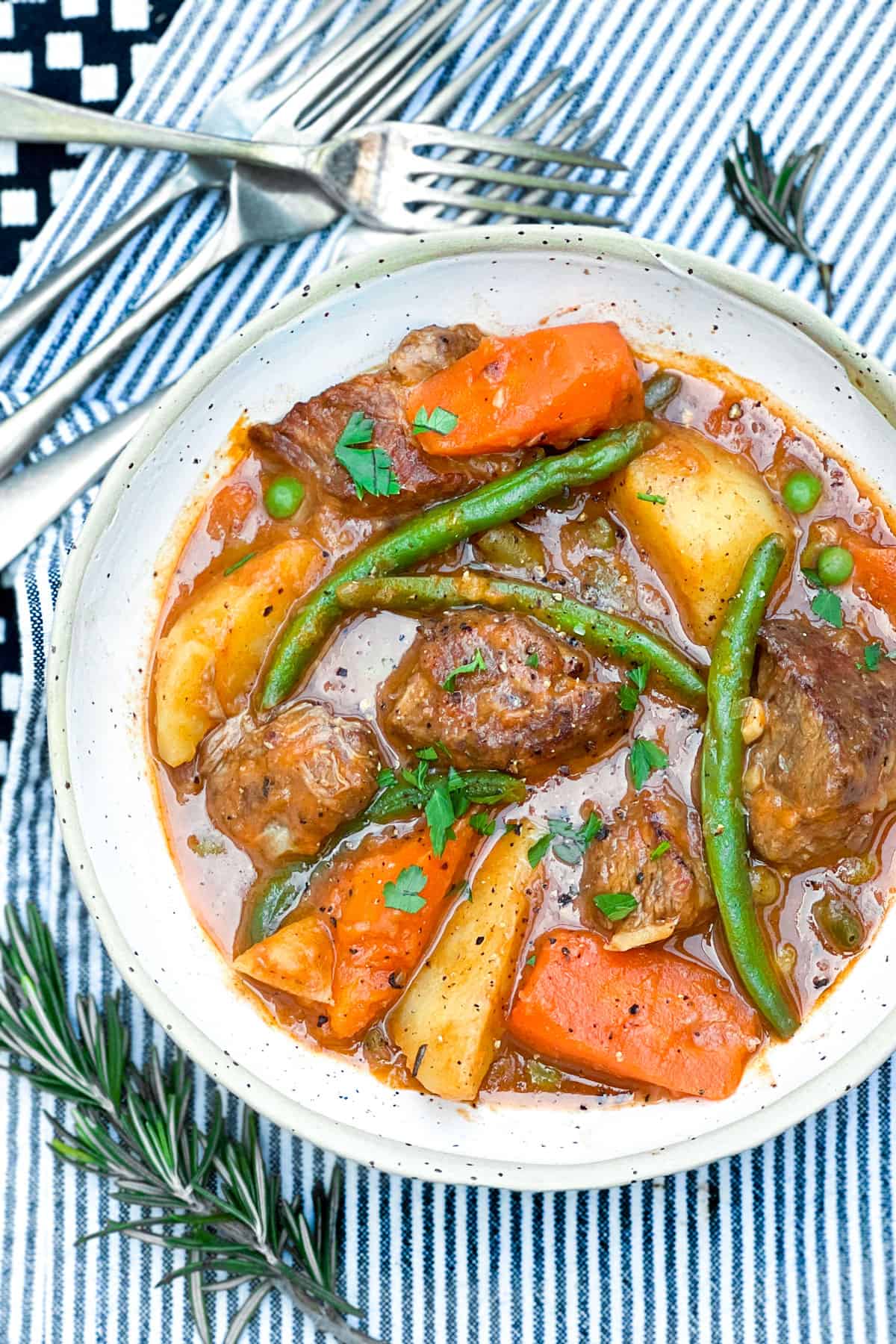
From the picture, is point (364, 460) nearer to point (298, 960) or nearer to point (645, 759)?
point (645, 759)

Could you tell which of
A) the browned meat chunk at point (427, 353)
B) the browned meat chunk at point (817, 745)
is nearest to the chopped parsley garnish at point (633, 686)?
the browned meat chunk at point (817, 745)

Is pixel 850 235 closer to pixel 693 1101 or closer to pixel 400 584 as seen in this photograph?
pixel 400 584

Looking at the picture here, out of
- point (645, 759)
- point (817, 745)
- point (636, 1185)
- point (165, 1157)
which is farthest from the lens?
point (636, 1185)

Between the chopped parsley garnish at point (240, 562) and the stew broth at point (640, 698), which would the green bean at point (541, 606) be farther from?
the chopped parsley garnish at point (240, 562)

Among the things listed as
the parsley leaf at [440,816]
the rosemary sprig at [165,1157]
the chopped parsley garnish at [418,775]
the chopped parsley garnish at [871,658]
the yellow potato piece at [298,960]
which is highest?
the chopped parsley garnish at [871,658]

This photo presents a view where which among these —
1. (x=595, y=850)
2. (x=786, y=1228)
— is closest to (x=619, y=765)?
(x=595, y=850)

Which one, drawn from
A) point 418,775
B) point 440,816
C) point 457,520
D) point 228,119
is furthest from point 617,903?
point 228,119

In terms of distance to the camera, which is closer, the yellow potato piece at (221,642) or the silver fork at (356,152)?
the yellow potato piece at (221,642)
